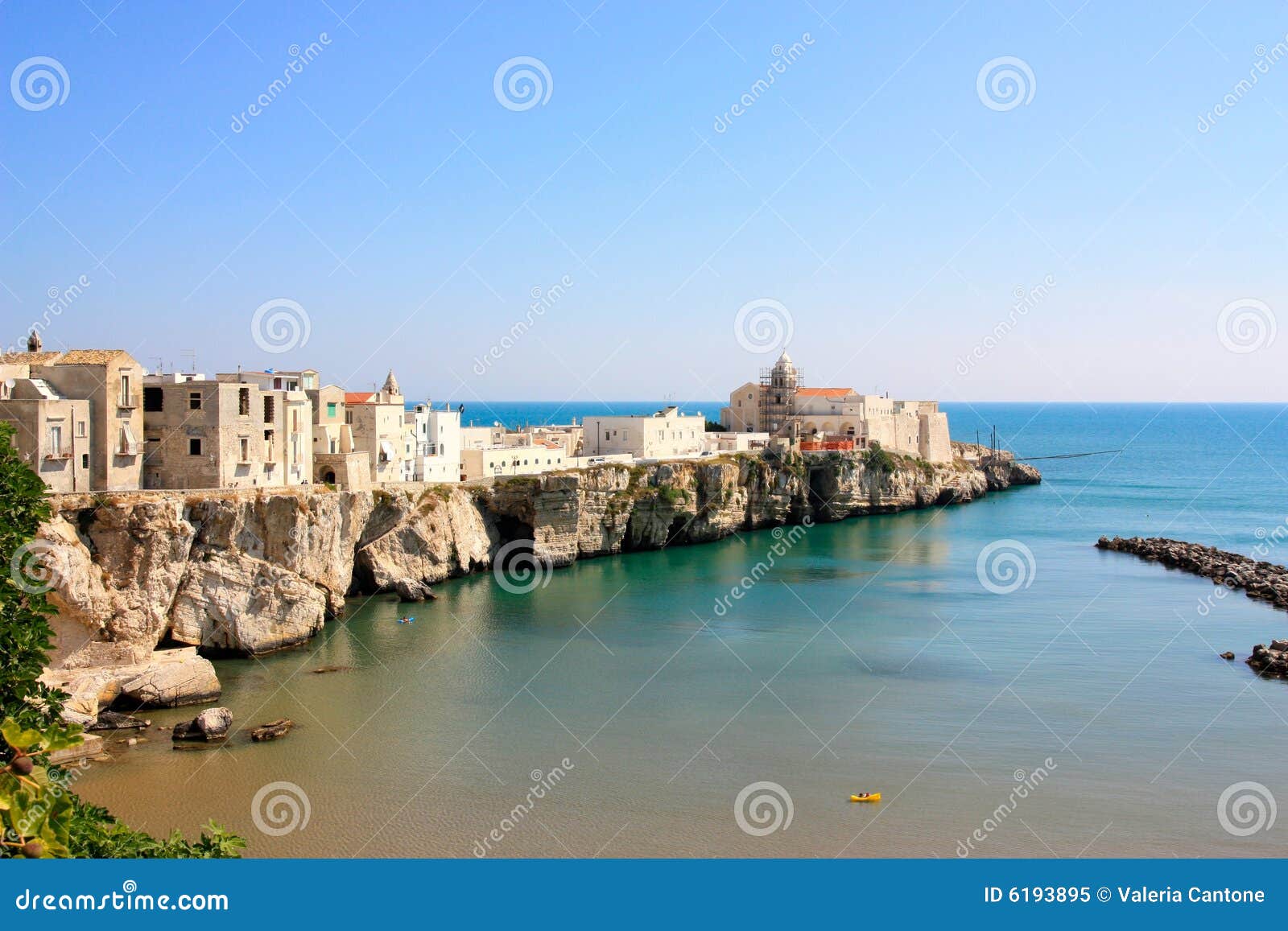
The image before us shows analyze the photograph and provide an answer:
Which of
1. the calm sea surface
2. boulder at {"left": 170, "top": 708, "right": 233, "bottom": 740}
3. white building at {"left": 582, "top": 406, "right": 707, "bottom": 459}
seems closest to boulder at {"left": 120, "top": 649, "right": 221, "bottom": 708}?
the calm sea surface

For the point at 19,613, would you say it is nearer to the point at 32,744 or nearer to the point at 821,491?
the point at 32,744

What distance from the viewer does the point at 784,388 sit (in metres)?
84.4

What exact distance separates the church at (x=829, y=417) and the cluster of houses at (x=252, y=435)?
13.6m

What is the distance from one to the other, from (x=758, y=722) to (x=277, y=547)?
18534 millimetres

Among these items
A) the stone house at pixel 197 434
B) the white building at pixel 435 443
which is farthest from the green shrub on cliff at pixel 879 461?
the stone house at pixel 197 434

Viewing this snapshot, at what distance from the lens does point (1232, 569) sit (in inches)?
1879

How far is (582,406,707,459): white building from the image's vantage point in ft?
210

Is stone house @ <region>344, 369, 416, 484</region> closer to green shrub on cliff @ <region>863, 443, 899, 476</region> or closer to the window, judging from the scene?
the window

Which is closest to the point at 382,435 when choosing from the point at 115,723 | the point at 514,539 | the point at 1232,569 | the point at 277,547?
the point at 514,539

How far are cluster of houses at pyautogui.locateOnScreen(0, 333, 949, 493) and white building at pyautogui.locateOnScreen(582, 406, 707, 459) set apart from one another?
0.30 feet

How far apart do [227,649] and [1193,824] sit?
A: 89.7 feet

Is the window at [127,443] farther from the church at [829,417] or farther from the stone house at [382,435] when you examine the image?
the church at [829,417]

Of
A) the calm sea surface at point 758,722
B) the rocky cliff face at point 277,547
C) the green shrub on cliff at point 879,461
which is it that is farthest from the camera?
the green shrub on cliff at point 879,461

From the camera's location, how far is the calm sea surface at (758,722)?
20.2 m
